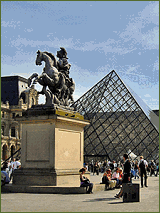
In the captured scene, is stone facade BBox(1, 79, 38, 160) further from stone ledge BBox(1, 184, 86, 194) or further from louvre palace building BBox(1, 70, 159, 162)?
stone ledge BBox(1, 184, 86, 194)

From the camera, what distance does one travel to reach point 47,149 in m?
11.4

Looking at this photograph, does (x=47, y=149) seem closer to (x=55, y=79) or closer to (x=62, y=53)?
(x=55, y=79)

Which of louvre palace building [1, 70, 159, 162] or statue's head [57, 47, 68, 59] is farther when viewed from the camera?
louvre palace building [1, 70, 159, 162]

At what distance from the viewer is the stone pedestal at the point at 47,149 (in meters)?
11.2

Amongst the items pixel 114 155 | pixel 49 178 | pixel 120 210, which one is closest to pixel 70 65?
pixel 49 178

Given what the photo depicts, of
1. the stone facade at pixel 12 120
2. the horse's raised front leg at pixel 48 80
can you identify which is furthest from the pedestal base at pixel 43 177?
the stone facade at pixel 12 120

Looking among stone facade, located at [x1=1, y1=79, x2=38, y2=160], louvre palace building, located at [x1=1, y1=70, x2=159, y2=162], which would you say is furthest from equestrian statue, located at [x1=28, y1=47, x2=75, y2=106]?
stone facade, located at [x1=1, y1=79, x2=38, y2=160]

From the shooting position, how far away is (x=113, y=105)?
5359 cm

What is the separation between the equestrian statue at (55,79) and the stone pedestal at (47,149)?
57 centimetres

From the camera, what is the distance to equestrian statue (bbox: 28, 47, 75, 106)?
11.9 meters

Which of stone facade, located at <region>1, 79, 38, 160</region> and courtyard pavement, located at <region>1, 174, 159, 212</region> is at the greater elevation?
stone facade, located at <region>1, 79, 38, 160</region>

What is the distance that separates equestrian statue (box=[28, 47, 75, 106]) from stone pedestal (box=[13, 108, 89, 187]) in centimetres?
57

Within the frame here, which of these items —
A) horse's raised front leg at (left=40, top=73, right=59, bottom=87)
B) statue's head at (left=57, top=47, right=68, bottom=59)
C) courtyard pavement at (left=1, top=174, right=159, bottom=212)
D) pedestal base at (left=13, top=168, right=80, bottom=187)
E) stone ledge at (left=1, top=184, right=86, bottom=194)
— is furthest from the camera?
statue's head at (left=57, top=47, right=68, bottom=59)

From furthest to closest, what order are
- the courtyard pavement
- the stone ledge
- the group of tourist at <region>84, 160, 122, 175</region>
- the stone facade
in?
the stone facade, the group of tourist at <region>84, 160, 122, 175</region>, the stone ledge, the courtyard pavement
